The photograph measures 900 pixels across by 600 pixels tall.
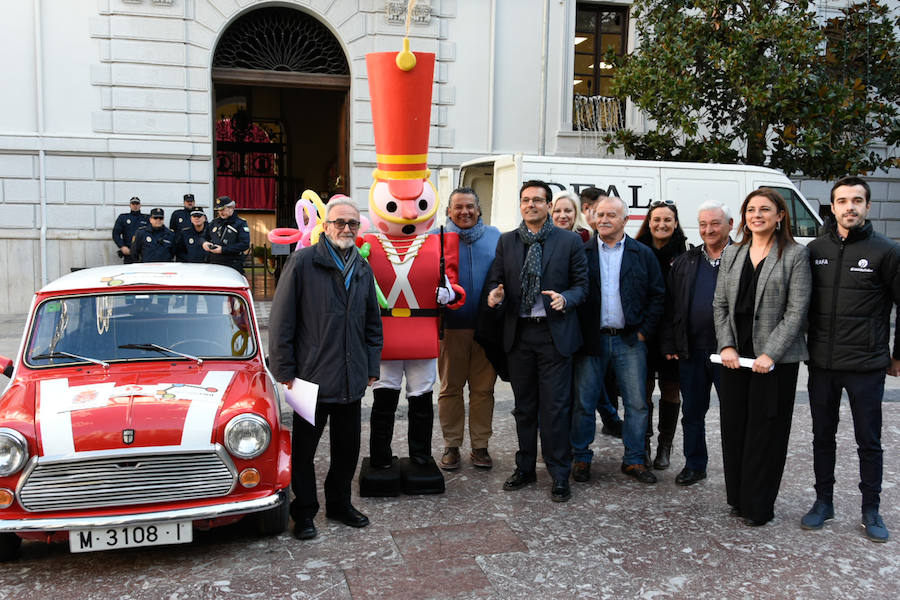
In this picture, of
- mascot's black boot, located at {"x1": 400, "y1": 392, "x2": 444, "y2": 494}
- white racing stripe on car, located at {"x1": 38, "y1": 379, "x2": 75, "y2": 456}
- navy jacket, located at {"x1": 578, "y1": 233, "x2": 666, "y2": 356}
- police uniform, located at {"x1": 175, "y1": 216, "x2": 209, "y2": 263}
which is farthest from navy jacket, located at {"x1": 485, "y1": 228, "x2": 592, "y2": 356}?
police uniform, located at {"x1": 175, "y1": 216, "x2": 209, "y2": 263}

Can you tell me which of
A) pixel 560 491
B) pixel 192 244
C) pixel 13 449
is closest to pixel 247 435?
pixel 13 449

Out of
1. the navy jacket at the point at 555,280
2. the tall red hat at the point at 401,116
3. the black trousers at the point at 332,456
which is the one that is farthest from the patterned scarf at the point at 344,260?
the navy jacket at the point at 555,280

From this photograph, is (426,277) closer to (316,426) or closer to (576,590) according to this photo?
(316,426)

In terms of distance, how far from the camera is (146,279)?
489cm

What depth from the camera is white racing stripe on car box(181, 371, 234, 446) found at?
12.7 feet

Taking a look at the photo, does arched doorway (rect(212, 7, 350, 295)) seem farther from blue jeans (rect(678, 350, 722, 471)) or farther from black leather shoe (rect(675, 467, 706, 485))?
black leather shoe (rect(675, 467, 706, 485))

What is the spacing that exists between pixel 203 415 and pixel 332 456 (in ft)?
3.09

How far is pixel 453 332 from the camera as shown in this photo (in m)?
5.60

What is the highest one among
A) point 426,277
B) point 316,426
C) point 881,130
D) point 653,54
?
point 653,54

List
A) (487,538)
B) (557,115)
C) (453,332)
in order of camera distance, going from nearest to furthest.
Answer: (487,538)
(453,332)
(557,115)

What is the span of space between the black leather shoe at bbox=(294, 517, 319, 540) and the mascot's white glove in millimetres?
1587

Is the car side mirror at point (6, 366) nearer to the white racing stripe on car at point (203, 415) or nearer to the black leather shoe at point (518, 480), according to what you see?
the white racing stripe on car at point (203, 415)

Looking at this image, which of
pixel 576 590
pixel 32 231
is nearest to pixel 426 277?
pixel 576 590

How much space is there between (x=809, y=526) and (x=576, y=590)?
5.51 ft
